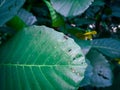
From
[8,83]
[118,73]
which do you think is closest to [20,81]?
[8,83]

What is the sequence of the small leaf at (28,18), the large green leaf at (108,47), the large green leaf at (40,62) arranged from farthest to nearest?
the large green leaf at (108,47) < the small leaf at (28,18) < the large green leaf at (40,62)

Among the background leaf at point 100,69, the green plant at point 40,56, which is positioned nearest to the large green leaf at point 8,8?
the green plant at point 40,56

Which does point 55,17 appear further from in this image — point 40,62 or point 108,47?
point 108,47

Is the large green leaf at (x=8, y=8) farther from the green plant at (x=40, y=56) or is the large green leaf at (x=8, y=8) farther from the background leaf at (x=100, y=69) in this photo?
the background leaf at (x=100, y=69)

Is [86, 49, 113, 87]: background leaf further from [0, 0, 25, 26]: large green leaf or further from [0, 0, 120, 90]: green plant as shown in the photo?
[0, 0, 25, 26]: large green leaf

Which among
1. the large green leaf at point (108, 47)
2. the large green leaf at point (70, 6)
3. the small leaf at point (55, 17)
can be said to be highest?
the large green leaf at point (70, 6)

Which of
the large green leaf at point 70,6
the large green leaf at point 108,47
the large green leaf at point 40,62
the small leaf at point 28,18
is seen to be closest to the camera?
the large green leaf at point 40,62

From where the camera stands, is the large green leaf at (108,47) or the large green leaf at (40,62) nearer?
the large green leaf at (40,62)

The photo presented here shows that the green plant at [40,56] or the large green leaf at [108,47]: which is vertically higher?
the green plant at [40,56]
